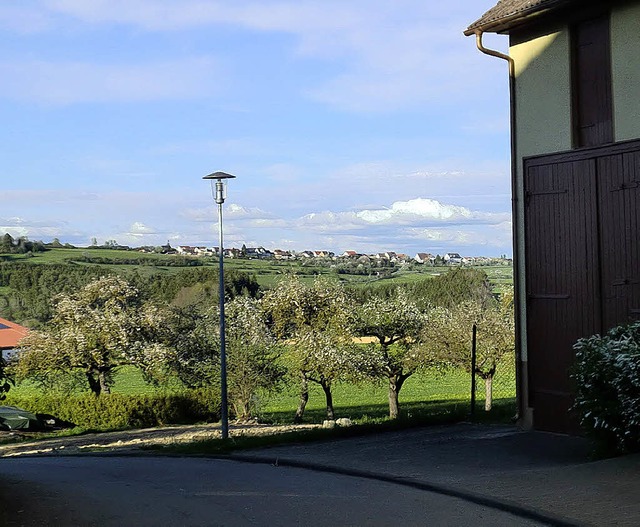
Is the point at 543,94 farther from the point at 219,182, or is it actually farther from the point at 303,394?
the point at 303,394

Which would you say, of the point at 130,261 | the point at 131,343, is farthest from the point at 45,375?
the point at 130,261

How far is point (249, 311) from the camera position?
37438 mm

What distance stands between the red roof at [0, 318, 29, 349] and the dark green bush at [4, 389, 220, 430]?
578 centimetres

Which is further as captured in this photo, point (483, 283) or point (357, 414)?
point (483, 283)

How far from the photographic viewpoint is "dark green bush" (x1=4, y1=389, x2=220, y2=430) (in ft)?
105

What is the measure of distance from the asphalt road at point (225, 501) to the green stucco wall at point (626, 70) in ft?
20.1

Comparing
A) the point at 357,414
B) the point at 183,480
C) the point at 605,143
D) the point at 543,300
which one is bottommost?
the point at 357,414

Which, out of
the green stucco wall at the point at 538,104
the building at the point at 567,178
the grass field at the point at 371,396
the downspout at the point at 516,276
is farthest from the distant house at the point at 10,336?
the building at the point at 567,178

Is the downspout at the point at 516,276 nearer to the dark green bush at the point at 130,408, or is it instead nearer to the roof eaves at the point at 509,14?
the roof eaves at the point at 509,14

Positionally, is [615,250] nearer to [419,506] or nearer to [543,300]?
[543,300]

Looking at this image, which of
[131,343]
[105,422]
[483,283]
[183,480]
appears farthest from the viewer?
[483,283]

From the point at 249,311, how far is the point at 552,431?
24.9m

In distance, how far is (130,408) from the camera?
105 ft

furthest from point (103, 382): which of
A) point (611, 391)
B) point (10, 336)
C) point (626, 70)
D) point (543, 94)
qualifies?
point (611, 391)
